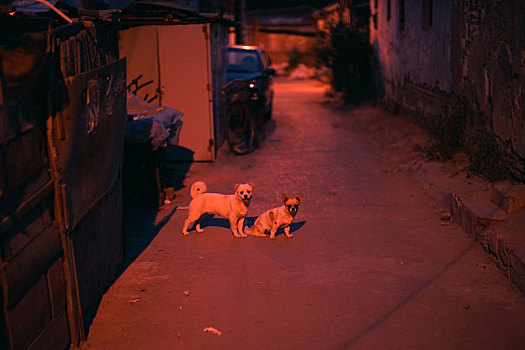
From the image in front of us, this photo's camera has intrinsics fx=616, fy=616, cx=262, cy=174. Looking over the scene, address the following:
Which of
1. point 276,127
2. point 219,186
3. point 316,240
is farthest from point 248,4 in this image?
point 316,240

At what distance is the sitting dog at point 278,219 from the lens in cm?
633

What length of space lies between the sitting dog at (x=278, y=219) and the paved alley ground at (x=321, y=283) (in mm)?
128

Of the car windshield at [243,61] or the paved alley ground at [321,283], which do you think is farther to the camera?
the car windshield at [243,61]

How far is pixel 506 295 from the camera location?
5.12 m

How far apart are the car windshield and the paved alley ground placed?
5.75 m

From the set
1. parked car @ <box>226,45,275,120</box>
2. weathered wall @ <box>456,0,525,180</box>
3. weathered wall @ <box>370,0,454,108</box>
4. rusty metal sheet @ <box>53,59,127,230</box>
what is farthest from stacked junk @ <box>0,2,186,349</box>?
parked car @ <box>226,45,275,120</box>

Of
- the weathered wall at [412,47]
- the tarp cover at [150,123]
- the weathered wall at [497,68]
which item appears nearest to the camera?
the weathered wall at [497,68]

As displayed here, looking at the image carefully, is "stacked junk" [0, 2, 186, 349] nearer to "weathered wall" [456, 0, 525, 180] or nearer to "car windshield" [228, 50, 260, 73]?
"weathered wall" [456, 0, 525, 180]

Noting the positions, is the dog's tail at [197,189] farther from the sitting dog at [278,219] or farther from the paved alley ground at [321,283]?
the sitting dog at [278,219]

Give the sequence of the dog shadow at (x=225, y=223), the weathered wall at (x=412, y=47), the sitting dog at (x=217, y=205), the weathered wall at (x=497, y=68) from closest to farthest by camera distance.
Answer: the sitting dog at (x=217, y=205)
the dog shadow at (x=225, y=223)
the weathered wall at (x=497, y=68)
the weathered wall at (x=412, y=47)

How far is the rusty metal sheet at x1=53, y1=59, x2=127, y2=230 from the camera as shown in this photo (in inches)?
157


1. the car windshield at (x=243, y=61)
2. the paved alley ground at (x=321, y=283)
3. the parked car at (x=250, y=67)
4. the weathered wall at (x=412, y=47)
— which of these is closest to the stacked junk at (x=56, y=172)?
the paved alley ground at (x=321, y=283)

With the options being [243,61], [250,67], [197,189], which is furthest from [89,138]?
[243,61]

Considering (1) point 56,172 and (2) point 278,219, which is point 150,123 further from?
(1) point 56,172
